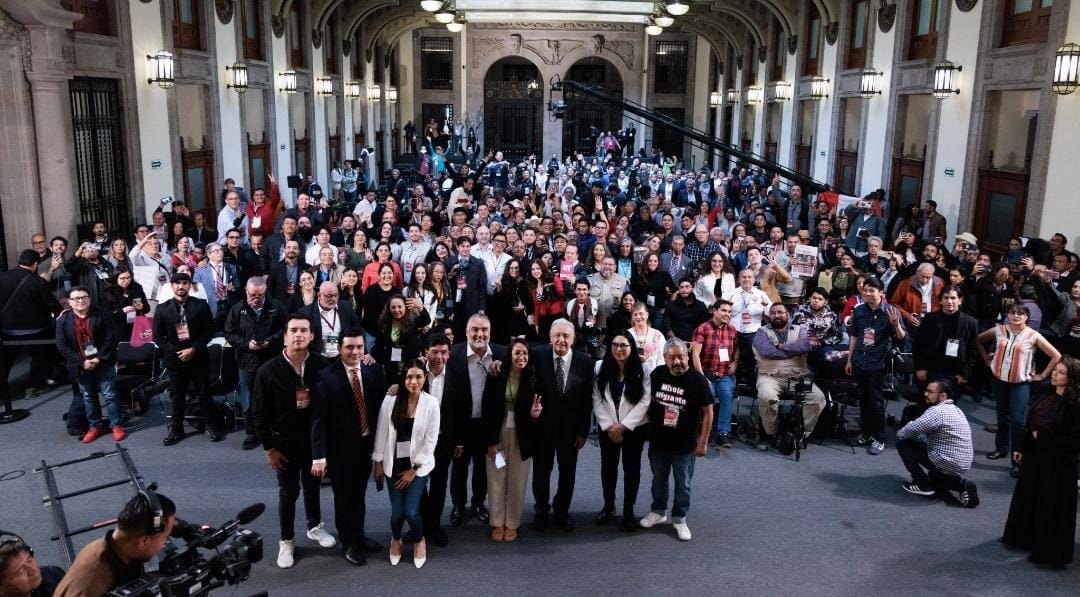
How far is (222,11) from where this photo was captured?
16781mm

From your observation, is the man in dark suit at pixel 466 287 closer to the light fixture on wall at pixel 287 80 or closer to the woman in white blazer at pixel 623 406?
the woman in white blazer at pixel 623 406

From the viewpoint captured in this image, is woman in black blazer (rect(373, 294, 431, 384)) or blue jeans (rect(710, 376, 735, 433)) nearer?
woman in black blazer (rect(373, 294, 431, 384))

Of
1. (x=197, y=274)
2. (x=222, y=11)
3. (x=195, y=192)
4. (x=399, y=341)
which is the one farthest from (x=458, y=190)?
(x=399, y=341)

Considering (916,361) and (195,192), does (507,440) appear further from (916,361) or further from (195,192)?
(195,192)

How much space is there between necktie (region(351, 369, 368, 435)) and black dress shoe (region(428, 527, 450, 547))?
108 cm

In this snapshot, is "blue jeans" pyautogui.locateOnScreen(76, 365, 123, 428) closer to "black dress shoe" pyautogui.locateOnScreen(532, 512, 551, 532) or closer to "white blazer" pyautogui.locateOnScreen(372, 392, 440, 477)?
"white blazer" pyautogui.locateOnScreen(372, 392, 440, 477)

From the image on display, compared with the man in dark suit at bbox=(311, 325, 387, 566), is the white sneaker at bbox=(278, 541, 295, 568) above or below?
below

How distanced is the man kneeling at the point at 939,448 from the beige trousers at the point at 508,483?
359cm

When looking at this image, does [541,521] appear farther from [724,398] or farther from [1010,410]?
[1010,410]

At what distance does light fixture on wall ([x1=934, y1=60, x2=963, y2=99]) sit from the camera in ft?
47.1

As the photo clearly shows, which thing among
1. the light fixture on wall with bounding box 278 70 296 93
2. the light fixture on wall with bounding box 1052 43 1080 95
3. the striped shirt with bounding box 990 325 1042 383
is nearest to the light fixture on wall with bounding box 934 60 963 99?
the light fixture on wall with bounding box 1052 43 1080 95

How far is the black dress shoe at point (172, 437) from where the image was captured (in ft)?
26.4

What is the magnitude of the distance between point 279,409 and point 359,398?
586mm

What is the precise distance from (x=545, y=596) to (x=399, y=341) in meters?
3.28
